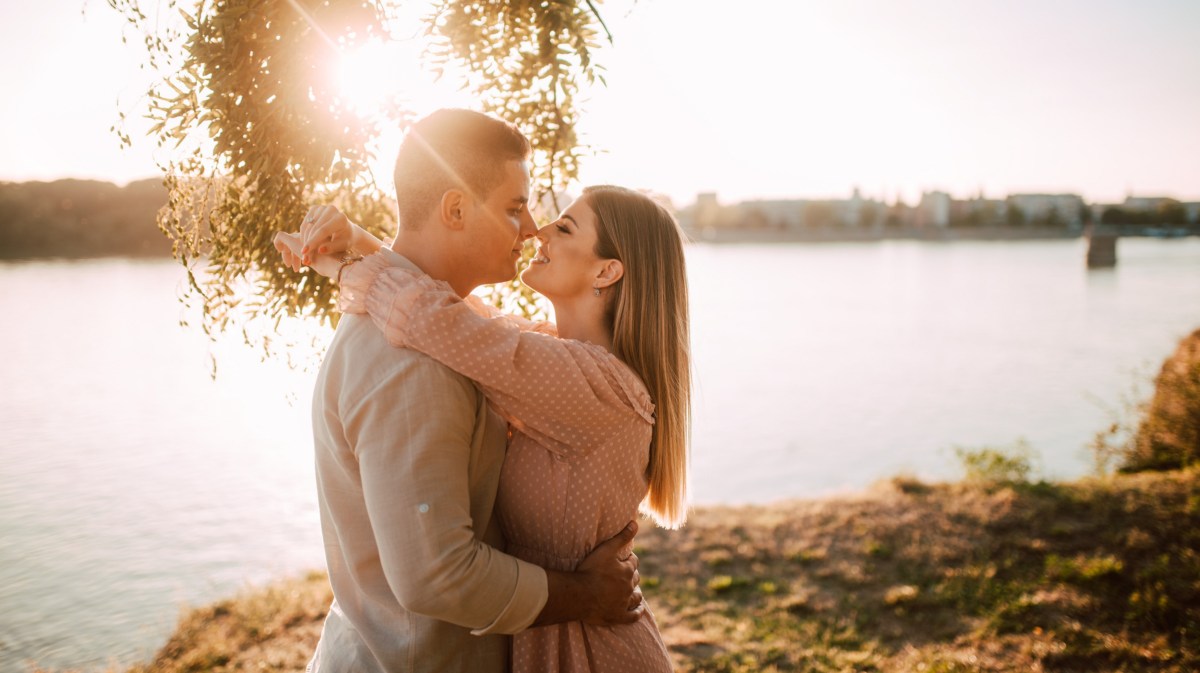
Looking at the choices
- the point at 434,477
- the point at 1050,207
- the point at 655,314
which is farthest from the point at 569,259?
the point at 1050,207

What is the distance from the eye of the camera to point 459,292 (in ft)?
6.82

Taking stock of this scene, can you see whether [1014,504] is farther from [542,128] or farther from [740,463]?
[740,463]

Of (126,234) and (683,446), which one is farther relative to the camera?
(126,234)

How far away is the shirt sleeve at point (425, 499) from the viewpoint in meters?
1.61

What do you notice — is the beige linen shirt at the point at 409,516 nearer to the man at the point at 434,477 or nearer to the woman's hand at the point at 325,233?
the man at the point at 434,477

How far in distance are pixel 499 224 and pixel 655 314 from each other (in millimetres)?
512

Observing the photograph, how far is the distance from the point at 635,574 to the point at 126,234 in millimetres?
31040

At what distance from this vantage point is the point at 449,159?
1947 millimetres

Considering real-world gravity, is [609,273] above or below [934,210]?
below

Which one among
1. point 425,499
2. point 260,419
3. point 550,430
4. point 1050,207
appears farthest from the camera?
point 1050,207

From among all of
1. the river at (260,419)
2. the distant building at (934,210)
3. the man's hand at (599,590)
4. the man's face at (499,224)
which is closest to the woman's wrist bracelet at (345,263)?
the man's face at (499,224)

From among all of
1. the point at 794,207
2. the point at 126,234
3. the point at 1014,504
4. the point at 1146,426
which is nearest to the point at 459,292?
the point at 1014,504

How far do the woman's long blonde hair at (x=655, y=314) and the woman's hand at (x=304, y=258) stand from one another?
71 centimetres

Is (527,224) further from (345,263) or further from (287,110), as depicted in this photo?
(287,110)
